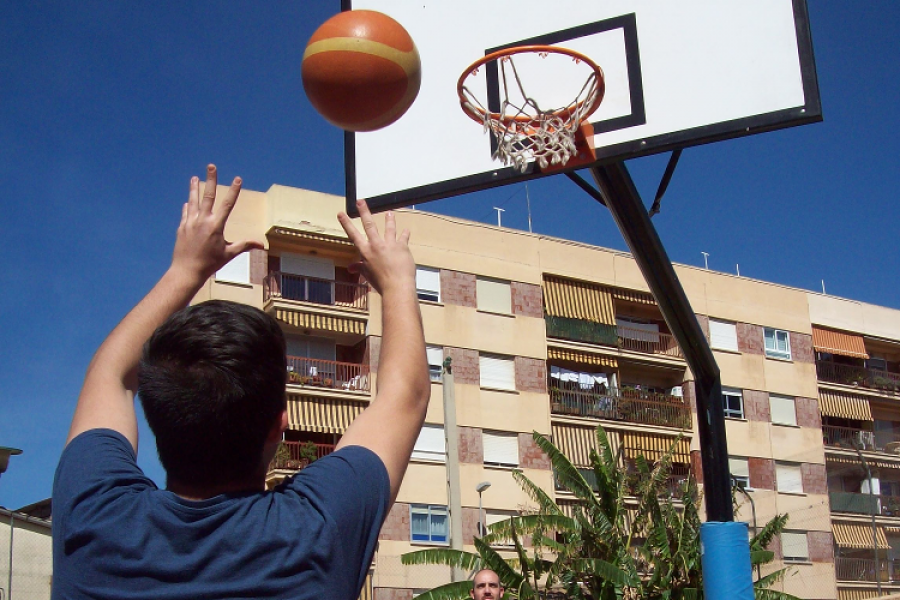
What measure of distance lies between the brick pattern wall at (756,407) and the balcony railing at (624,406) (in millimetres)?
2597

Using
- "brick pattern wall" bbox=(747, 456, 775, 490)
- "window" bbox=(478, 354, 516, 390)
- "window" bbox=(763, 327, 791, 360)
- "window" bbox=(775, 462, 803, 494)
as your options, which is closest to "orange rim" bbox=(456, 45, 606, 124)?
"window" bbox=(478, 354, 516, 390)

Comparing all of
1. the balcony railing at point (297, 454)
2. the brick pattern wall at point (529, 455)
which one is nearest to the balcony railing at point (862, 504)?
the brick pattern wall at point (529, 455)

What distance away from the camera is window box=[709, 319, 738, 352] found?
3912 cm

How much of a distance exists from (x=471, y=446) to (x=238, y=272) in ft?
28.8

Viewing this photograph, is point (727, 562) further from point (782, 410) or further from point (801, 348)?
point (801, 348)

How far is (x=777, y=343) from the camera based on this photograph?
40.8 meters

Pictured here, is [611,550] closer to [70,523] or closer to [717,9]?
[717,9]

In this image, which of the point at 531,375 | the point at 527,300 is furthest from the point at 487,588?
the point at 527,300

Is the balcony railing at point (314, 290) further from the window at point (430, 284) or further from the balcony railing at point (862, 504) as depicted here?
the balcony railing at point (862, 504)

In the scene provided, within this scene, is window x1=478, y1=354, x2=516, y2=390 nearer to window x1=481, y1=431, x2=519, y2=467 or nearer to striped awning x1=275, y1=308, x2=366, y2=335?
window x1=481, y1=431, x2=519, y2=467

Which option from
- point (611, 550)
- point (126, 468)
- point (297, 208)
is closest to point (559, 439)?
point (297, 208)

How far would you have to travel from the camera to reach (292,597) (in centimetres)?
172

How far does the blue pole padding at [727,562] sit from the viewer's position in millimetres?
7488

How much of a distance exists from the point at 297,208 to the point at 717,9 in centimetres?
2568
